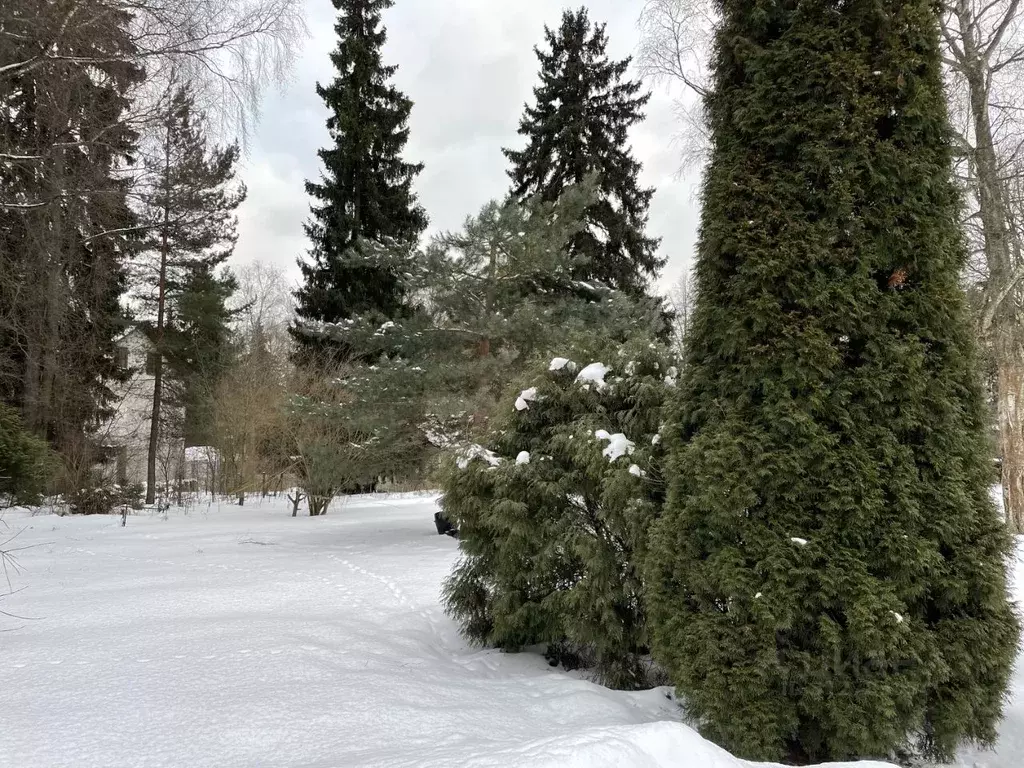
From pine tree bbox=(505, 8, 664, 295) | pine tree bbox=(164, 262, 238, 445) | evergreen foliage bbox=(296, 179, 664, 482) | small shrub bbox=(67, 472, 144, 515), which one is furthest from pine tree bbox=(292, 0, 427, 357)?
evergreen foliage bbox=(296, 179, 664, 482)

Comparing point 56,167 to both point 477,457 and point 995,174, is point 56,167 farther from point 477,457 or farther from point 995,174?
point 995,174

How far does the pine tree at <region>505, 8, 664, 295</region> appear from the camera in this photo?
15.9 m

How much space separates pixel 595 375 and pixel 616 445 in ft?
1.94

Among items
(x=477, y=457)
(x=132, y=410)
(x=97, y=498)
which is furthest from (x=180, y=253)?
(x=477, y=457)

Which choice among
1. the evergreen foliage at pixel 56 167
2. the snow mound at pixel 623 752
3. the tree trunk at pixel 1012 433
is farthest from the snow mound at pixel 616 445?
the tree trunk at pixel 1012 433

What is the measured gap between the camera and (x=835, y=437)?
244 cm

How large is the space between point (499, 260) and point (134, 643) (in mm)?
7453

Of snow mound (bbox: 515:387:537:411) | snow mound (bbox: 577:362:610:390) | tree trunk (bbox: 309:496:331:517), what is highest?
snow mound (bbox: 577:362:610:390)

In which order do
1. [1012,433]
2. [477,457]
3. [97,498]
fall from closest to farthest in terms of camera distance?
[477,457] → [1012,433] → [97,498]

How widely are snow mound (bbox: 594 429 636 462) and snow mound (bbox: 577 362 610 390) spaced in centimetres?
41

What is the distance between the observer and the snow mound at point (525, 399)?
156 inches

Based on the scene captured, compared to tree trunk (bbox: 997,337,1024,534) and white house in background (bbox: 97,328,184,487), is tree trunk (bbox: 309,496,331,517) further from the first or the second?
tree trunk (bbox: 997,337,1024,534)

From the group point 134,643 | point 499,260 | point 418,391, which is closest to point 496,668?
point 134,643

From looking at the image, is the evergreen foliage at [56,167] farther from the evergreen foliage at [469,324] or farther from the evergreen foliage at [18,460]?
the evergreen foliage at [469,324]
